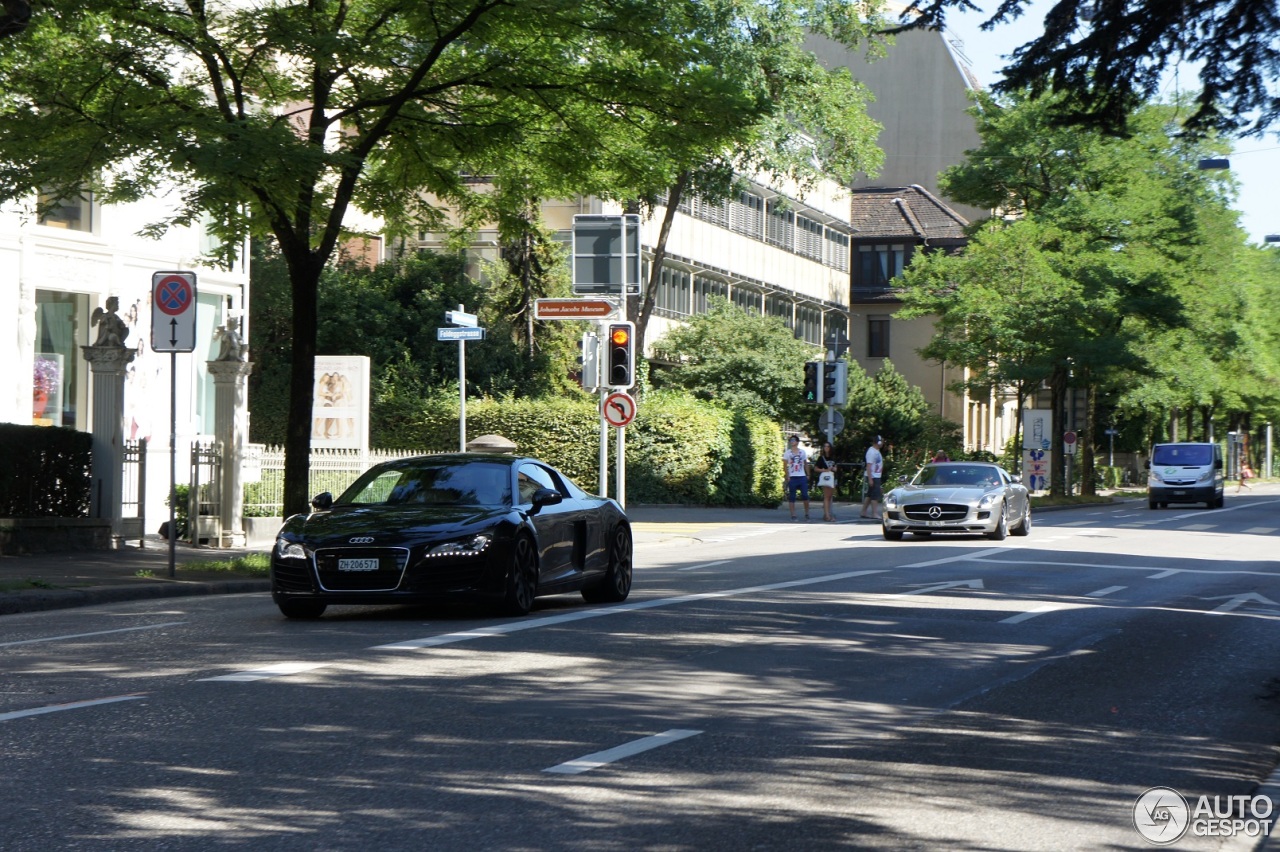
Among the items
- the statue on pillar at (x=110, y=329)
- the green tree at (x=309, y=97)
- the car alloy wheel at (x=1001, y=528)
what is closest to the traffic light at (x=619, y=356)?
the green tree at (x=309, y=97)

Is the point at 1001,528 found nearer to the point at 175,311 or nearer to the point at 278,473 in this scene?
the point at 278,473

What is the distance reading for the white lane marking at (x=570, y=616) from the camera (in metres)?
11.8

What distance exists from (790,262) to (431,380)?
84.0 feet

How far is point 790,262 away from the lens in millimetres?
70312

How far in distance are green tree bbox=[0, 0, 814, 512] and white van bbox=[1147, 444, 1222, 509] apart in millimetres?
34956

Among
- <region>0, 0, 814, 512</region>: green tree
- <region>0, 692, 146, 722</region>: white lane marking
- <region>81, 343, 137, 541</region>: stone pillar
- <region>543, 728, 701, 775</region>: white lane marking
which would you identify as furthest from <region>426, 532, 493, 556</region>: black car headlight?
<region>81, 343, 137, 541</region>: stone pillar

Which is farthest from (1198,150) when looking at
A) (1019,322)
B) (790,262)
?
(790,262)

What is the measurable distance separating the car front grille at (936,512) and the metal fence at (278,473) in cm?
854

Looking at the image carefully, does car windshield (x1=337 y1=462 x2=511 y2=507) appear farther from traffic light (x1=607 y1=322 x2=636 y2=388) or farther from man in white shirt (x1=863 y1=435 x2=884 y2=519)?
man in white shirt (x1=863 y1=435 x2=884 y2=519)

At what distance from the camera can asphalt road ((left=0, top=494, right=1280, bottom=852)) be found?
629 cm

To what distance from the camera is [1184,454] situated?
54.1 m

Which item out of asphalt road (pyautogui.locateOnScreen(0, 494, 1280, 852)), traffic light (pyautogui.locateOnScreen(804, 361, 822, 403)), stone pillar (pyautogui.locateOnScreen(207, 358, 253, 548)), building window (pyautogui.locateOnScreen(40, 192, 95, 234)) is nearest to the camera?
asphalt road (pyautogui.locateOnScreen(0, 494, 1280, 852))

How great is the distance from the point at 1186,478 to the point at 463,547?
43.2 metres

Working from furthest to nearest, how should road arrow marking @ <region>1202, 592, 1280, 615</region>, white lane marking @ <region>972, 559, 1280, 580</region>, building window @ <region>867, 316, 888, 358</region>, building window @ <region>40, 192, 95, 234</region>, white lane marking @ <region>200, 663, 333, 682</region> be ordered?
1. building window @ <region>867, 316, 888, 358</region>
2. building window @ <region>40, 192, 95, 234</region>
3. white lane marking @ <region>972, 559, 1280, 580</region>
4. road arrow marking @ <region>1202, 592, 1280, 615</region>
5. white lane marking @ <region>200, 663, 333, 682</region>
